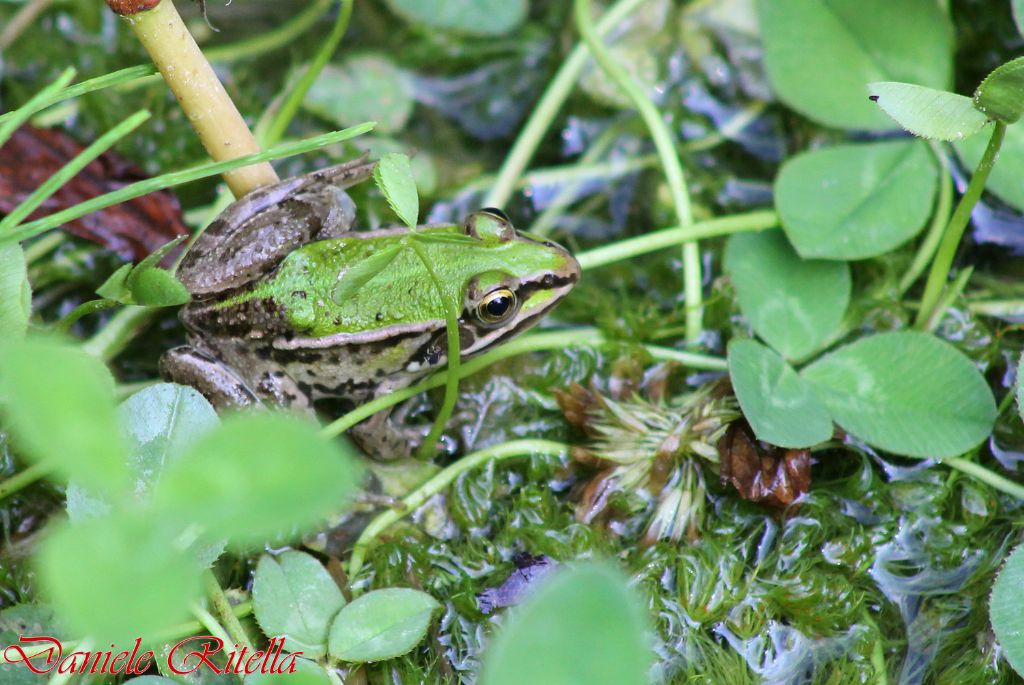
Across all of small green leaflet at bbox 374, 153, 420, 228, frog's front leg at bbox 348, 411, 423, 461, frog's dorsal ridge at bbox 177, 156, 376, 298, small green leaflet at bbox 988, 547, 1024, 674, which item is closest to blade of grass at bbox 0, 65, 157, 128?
frog's dorsal ridge at bbox 177, 156, 376, 298

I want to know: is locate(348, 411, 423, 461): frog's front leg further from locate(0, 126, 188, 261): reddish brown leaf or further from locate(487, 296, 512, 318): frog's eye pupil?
locate(0, 126, 188, 261): reddish brown leaf

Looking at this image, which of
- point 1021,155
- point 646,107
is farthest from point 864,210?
point 646,107

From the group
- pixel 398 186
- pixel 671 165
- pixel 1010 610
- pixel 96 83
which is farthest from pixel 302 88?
pixel 1010 610

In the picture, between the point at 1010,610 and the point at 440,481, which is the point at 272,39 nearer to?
the point at 440,481

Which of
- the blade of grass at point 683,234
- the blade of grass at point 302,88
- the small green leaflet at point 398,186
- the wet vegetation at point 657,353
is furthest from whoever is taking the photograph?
the blade of grass at point 683,234

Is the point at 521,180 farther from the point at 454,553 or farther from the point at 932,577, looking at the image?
the point at 932,577

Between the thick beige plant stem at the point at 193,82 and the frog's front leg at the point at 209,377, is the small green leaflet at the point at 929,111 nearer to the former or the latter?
the thick beige plant stem at the point at 193,82

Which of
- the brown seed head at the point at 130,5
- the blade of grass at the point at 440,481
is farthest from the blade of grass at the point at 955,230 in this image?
the brown seed head at the point at 130,5
